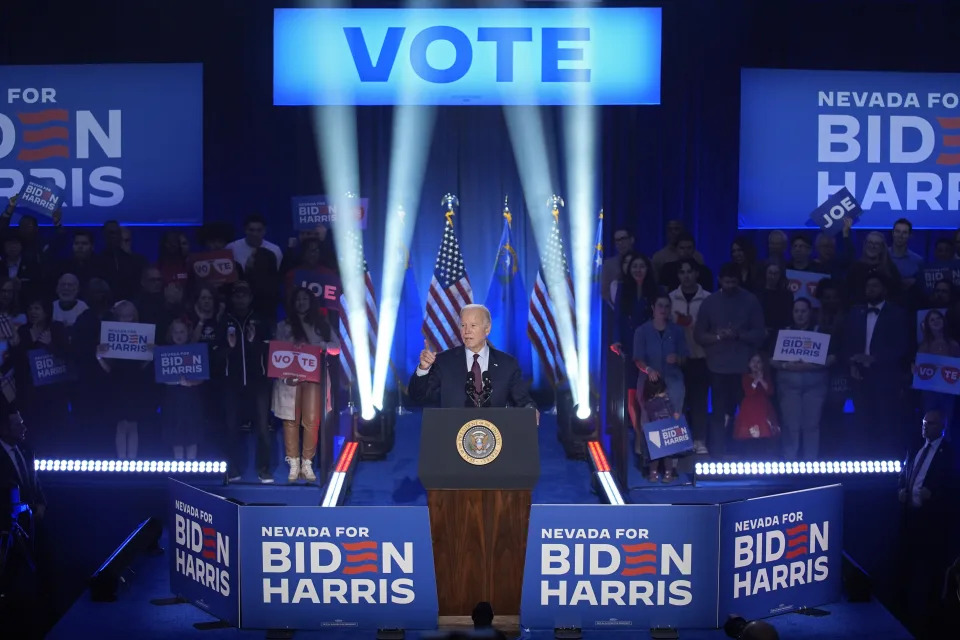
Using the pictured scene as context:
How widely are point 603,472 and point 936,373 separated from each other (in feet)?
9.20

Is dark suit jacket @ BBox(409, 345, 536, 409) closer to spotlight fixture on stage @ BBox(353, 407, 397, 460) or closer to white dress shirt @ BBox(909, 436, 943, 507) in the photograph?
spotlight fixture on stage @ BBox(353, 407, 397, 460)

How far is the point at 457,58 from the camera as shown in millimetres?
12398

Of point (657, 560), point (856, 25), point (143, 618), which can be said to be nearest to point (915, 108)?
point (856, 25)

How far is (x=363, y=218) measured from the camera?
39.1ft

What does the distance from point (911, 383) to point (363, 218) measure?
542 cm

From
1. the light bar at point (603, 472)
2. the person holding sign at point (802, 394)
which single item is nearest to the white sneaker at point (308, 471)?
the light bar at point (603, 472)

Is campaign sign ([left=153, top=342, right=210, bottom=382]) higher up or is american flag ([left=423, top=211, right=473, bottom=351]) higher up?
american flag ([left=423, top=211, right=473, bottom=351])

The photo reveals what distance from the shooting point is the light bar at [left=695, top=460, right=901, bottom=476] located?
31.5ft

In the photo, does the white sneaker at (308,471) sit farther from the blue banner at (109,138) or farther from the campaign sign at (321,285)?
the blue banner at (109,138)

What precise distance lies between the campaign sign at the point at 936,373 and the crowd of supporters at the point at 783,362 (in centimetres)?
11

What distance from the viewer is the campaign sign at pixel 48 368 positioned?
30.9ft

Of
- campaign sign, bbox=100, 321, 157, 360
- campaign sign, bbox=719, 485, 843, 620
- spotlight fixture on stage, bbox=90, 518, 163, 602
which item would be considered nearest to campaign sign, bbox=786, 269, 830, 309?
campaign sign, bbox=719, 485, 843, 620

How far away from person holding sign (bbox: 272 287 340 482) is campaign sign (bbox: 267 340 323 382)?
0.27 ft

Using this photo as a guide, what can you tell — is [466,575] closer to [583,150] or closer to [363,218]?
[363,218]
